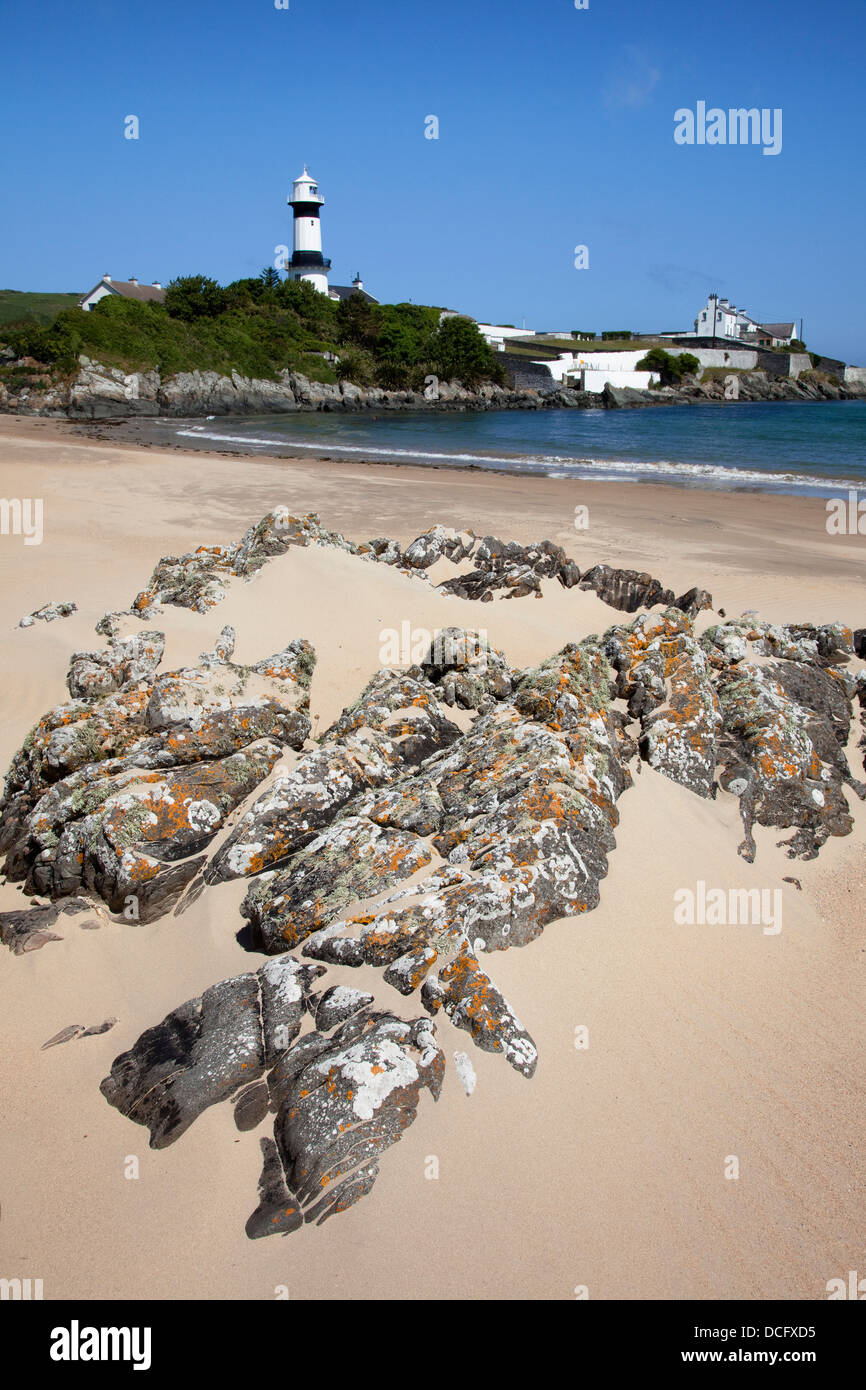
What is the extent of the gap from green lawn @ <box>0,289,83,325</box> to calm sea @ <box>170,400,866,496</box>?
187 ft

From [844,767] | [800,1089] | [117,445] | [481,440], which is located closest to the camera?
[800,1089]

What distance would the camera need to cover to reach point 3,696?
704 cm

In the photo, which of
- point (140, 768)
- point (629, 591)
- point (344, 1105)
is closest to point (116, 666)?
point (140, 768)

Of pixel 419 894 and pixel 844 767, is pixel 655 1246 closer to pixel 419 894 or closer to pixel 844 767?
pixel 419 894

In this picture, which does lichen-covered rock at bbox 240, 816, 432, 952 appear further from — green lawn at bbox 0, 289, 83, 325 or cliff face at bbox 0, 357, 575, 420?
green lawn at bbox 0, 289, 83, 325

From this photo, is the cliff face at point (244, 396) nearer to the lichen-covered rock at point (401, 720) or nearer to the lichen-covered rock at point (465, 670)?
the lichen-covered rock at point (465, 670)

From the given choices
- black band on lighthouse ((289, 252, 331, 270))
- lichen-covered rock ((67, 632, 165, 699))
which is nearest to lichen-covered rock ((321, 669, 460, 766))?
lichen-covered rock ((67, 632, 165, 699))

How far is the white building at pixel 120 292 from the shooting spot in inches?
3007

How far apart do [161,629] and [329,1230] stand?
207 inches

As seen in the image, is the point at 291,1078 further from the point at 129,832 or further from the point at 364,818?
the point at 129,832

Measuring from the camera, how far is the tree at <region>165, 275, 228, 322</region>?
71.3m

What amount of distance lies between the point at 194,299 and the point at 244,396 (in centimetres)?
1761

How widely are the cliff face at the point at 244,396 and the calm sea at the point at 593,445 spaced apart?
547 cm
